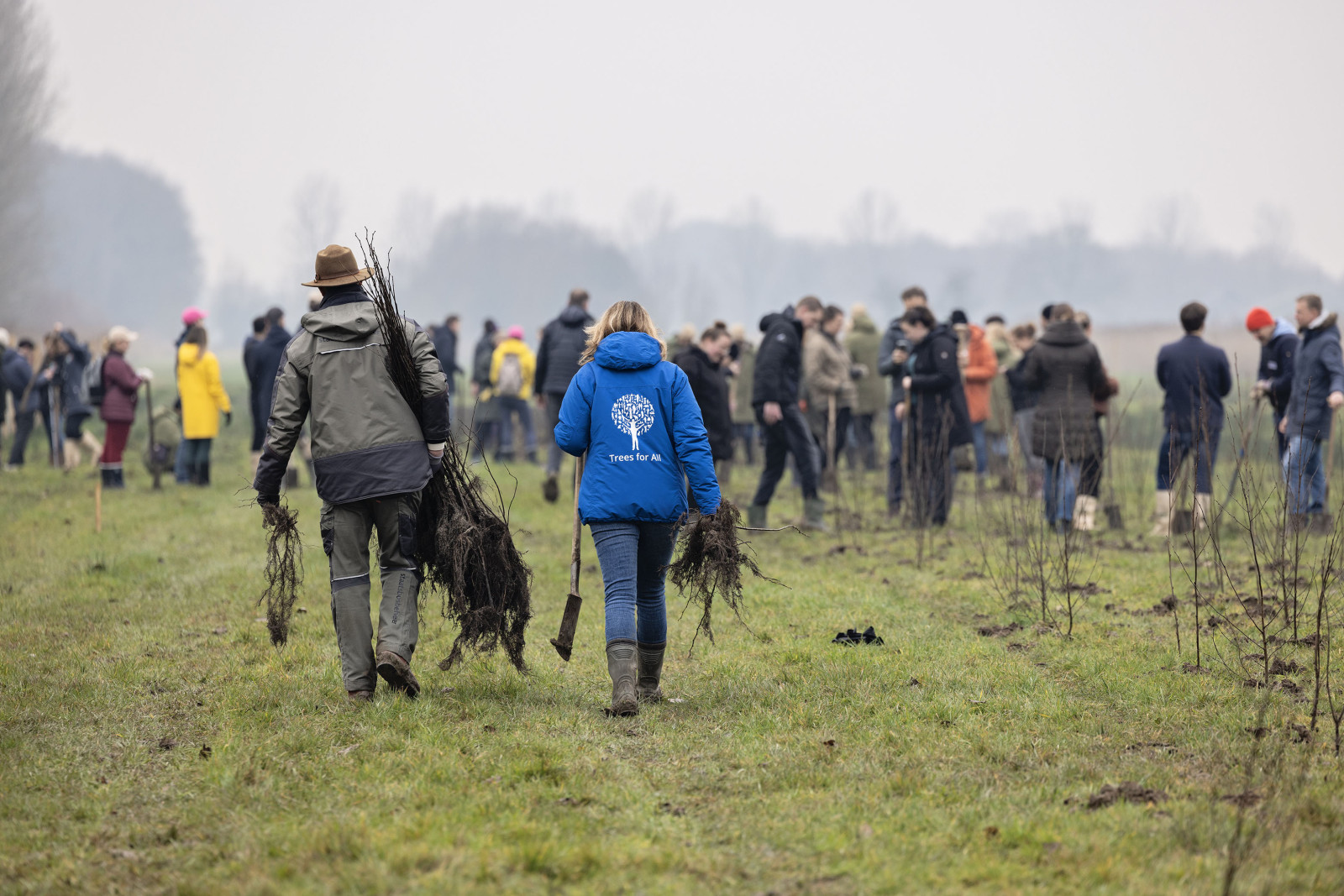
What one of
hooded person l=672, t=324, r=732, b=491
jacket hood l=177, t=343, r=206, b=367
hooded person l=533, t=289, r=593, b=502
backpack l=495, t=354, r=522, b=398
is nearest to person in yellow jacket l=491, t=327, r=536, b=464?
backpack l=495, t=354, r=522, b=398

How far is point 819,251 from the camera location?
600 ft

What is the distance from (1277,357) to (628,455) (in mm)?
8314

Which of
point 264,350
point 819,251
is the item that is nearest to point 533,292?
point 819,251

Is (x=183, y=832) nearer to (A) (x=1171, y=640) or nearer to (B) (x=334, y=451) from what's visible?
(B) (x=334, y=451)

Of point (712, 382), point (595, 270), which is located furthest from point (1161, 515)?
point (595, 270)

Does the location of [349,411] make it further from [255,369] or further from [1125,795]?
[255,369]

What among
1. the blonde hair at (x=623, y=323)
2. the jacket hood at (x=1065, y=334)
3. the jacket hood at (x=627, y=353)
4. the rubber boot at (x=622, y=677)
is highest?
the jacket hood at (x=1065, y=334)

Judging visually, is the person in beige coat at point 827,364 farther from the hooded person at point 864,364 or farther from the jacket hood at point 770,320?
the hooded person at point 864,364

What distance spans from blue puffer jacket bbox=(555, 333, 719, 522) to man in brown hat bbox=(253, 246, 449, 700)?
0.69m

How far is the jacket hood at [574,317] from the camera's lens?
524 inches

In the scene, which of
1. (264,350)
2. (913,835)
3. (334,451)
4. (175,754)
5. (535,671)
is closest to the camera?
(913,835)

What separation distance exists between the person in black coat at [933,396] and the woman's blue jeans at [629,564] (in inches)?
237

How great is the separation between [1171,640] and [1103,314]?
15058 cm

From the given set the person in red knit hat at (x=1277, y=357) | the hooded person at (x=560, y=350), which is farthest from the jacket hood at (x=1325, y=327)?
the hooded person at (x=560, y=350)
